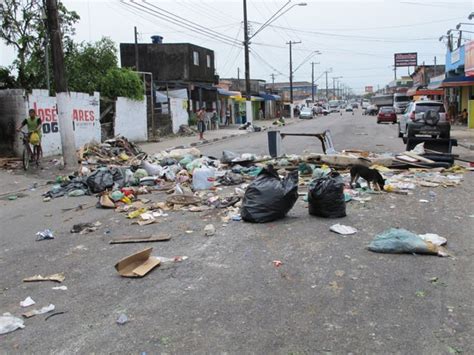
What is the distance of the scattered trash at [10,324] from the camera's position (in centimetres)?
434

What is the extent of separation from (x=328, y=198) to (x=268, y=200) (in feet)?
2.81

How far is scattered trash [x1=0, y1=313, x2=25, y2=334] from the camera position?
434cm

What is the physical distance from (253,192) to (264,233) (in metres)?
0.84

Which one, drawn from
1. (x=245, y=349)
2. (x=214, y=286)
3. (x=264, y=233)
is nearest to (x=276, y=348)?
(x=245, y=349)

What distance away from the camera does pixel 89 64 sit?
29.2 metres

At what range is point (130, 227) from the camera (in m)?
7.89

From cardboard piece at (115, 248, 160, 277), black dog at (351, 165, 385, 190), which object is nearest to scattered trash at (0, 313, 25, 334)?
cardboard piece at (115, 248, 160, 277)

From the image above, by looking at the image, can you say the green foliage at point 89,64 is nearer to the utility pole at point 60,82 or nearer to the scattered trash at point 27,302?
the utility pole at point 60,82

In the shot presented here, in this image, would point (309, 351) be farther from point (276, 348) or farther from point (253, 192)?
point (253, 192)

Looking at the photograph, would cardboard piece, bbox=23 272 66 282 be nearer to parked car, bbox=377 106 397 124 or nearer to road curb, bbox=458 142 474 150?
road curb, bbox=458 142 474 150

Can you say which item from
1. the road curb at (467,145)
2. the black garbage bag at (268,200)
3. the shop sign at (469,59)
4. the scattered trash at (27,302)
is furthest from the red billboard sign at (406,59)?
the scattered trash at (27,302)

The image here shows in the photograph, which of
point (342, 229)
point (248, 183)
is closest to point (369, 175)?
point (248, 183)

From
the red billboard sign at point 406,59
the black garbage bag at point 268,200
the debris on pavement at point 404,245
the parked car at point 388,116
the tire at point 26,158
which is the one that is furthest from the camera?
the red billboard sign at point 406,59

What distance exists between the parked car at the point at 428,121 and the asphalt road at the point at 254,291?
13685 mm
